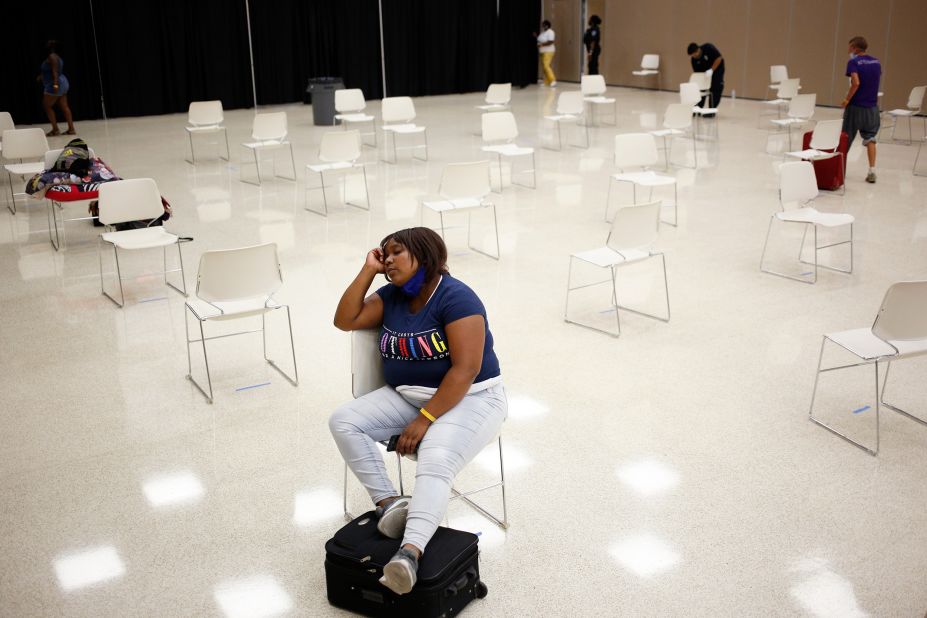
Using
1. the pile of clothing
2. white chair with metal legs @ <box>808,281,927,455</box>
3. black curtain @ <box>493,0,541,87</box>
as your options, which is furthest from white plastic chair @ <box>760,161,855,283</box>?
black curtain @ <box>493,0,541,87</box>

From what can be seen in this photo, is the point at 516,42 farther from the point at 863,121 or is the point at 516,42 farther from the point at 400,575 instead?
the point at 400,575

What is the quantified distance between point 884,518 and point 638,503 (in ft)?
3.30

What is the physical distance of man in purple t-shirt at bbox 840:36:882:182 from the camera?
930 centimetres

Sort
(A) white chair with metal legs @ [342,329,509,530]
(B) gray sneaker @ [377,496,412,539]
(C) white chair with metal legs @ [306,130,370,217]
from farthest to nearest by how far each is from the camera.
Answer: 1. (C) white chair with metal legs @ [306,130,370,217]
2. (A) white chair with metal legs @ [342,329,509,530]
3. (B) gray sneaker @ [377,496,412,539]

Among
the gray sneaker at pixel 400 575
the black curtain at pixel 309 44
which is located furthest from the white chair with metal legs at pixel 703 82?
the gray sneaker at pixel 400 575

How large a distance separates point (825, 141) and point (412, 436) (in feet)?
25.3

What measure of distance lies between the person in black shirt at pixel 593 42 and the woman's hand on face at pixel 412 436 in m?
18.0

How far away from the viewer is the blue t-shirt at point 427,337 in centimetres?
318

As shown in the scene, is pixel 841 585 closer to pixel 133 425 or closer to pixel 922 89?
pixel 133 425

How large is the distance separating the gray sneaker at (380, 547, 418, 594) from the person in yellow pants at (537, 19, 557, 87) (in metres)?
19.2

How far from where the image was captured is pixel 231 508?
3613mm

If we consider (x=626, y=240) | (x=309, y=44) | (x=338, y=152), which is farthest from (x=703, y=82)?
(x=626, y=240)

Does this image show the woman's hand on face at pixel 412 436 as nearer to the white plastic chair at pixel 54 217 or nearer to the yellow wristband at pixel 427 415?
the yellow wristband at pixel 427 415

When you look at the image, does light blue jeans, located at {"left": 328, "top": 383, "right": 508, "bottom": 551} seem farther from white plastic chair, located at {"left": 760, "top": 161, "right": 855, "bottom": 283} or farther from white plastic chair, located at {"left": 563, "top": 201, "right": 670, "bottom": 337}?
white plastic chair, located at {"left": 760, "top": 161, "right": 855, "bottom": 283}
